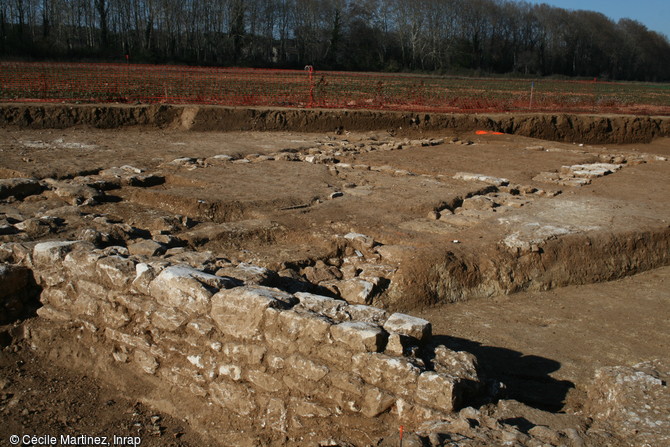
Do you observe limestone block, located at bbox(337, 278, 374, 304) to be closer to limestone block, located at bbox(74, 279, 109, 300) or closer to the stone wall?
the stone wall

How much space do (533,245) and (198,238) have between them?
3191mm

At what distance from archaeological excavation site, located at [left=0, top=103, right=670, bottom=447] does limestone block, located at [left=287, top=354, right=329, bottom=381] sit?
0.04ft

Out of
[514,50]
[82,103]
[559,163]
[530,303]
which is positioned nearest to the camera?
[530,303]

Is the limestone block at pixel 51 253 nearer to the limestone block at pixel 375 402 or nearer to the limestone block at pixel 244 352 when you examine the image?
the limestone block at pixel 244 352

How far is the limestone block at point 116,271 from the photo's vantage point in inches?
157

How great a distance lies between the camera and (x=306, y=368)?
326cm

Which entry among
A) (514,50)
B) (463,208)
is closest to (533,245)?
(463,208)

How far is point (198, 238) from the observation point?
5.49 metres

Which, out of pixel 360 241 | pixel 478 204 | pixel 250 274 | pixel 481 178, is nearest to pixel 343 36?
pixel 481 178

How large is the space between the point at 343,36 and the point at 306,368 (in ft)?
136

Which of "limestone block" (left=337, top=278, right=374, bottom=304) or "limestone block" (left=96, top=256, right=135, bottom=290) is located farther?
"limestone block" (left=337, top=278, right=374, bottom=304)

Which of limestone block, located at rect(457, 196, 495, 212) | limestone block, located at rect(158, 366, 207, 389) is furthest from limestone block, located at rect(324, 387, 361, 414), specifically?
limestone block, located at rect(457, 196, 495, 212)

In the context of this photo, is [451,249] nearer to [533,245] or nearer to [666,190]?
[533,245]

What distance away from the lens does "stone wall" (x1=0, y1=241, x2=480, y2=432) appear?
3118 millimetres
